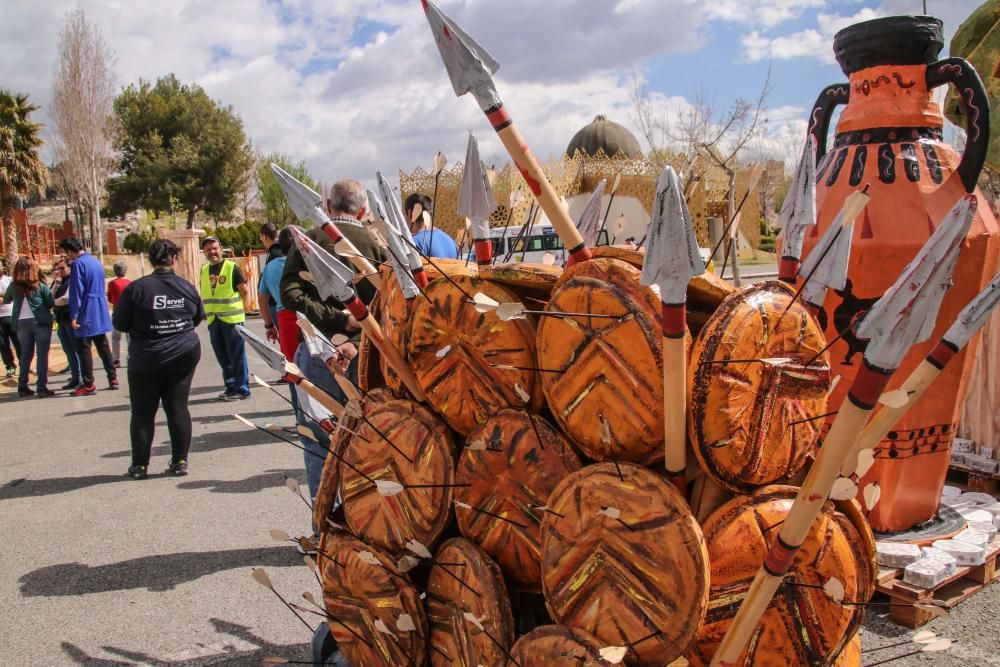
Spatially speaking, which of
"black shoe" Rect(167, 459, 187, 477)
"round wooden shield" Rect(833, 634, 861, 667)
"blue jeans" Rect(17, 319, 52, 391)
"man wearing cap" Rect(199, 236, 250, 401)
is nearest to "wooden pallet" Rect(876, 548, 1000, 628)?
"round wooden shield" Rect(833, 634, 861, 667)

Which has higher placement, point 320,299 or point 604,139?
point 604,139

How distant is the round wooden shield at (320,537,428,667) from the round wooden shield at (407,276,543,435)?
324 mm

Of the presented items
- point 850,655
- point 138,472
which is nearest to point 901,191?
point 850,655

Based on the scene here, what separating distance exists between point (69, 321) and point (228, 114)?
32529mm

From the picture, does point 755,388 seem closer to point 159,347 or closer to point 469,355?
point 469,355

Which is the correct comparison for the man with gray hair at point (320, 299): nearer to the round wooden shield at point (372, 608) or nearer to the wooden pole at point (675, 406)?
the round wooden shield at point (372, 608)

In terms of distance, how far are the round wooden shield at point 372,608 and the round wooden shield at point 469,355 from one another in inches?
12.8

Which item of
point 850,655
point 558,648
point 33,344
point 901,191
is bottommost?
point 33,344

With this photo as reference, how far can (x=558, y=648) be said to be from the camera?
105cm

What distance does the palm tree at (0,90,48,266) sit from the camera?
2238 centimetres

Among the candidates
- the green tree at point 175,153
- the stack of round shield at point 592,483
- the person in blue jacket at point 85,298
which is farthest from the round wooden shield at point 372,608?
the green tree at point 175,153

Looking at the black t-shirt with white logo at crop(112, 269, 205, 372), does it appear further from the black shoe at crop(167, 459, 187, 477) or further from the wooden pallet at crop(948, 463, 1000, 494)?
the wooden pallet at crop(948, 463, 1000, 494)

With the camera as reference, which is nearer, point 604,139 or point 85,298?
point 85,298

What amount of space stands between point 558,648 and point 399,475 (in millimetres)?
451
